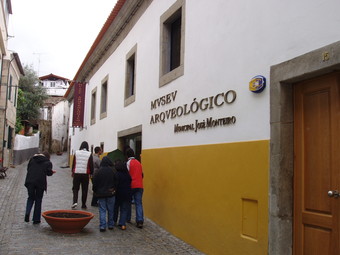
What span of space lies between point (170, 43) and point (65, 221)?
4305 millimetres

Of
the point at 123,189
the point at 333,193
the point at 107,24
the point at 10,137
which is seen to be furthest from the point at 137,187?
the point at 10,137

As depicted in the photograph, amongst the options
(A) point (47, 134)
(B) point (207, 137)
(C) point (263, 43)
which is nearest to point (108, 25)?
(B) point (207, 137)

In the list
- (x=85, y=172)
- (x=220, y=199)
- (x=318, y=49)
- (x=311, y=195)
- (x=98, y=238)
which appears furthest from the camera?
(x=85, y=172)

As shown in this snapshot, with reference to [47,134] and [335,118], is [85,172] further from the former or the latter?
[47,134]

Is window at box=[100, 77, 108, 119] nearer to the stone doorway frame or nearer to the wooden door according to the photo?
the stone doorway frame

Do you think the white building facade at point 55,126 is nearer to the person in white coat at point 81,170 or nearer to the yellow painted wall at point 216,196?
the person in white coat at point 81,170

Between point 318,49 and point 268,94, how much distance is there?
91 centimetres

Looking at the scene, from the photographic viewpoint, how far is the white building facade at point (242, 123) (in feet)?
13.0

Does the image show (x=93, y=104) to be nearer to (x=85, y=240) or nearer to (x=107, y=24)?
(x=107, y=24)

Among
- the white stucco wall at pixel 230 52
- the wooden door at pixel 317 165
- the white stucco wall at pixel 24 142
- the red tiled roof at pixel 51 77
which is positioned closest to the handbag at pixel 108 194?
the white stucco wall at pixel 230 52

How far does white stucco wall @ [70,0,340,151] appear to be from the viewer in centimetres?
406

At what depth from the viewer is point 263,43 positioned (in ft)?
15.5

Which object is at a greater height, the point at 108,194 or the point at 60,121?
the point at 60,121

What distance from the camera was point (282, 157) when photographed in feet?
13.9
